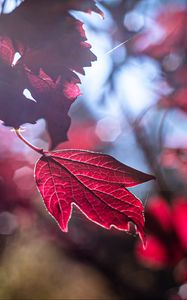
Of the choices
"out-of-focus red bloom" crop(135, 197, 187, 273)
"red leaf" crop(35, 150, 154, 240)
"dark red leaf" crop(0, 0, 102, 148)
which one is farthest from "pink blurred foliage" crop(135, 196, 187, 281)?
"dark red leaf" crop(0, 0, 102, 148)

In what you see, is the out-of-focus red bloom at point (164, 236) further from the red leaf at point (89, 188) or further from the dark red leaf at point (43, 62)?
the dark red leaf at point (43, 62)

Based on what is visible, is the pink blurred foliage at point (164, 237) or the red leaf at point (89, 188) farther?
the pink blurred foliage at point (164, 237)

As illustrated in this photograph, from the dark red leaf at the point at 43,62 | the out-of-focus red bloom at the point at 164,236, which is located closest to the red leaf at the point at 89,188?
the dark red leaf at the point at 43,62

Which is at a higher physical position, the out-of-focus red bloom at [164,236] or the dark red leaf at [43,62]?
the dark red leaf at [43,62]

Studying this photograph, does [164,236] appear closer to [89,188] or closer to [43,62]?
[89,188]

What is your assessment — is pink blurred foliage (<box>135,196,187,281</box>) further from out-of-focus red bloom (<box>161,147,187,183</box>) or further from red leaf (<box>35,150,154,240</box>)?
red leaf (<box>35,150,154,240</box>)

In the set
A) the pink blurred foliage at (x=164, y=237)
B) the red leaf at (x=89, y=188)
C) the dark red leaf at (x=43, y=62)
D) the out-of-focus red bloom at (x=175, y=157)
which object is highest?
the dark red leaf at (x=43, y=62)

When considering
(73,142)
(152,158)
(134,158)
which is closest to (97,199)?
(152,158)
